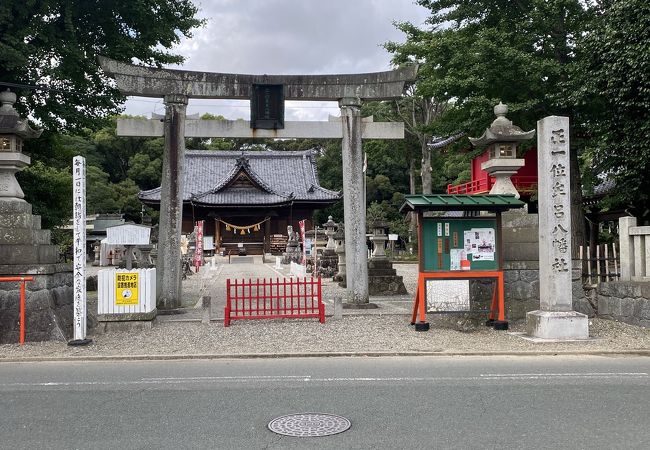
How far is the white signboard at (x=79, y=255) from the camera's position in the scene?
8992 mm

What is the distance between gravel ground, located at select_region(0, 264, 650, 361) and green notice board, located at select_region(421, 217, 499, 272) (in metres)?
1.27

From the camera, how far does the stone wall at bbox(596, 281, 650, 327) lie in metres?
10.0

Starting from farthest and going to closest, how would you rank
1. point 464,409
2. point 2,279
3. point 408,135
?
point 408,135, point 2,279, point 464,409

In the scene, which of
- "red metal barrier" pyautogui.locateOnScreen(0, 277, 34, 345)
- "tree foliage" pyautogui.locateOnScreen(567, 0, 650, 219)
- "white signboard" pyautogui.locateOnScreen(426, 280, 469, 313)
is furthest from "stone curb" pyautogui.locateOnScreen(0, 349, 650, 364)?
"tree foliage" pyautogui.locateOnScreen(567, 0, 650, 219)

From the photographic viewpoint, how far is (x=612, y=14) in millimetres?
13945

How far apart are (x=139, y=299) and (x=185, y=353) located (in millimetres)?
2303

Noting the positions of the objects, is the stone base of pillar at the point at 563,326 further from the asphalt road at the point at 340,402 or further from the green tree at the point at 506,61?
the green tree at the point at 506,61

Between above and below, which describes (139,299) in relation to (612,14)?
below

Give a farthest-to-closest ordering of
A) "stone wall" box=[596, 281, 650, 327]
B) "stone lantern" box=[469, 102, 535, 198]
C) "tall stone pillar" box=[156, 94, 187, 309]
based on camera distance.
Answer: "tall stone pillar" box=[156, 94, 187, 309], "stone lantern" box=[469, 102, 535, 198], "stone wall" box=[596, 281, 650, 327]

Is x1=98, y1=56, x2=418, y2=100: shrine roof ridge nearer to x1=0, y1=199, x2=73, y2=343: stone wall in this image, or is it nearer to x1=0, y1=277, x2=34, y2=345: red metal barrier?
x1=0, y1=199, x2=73, y2=343: stone wall

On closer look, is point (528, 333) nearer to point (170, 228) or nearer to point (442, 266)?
point (442, 266)

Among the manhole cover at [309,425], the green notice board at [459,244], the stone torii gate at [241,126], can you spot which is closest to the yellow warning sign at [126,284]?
the stone torii gate at [241,126]

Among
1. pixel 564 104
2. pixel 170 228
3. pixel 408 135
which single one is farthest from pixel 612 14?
pixel 408 135

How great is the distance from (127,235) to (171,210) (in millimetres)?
1262
